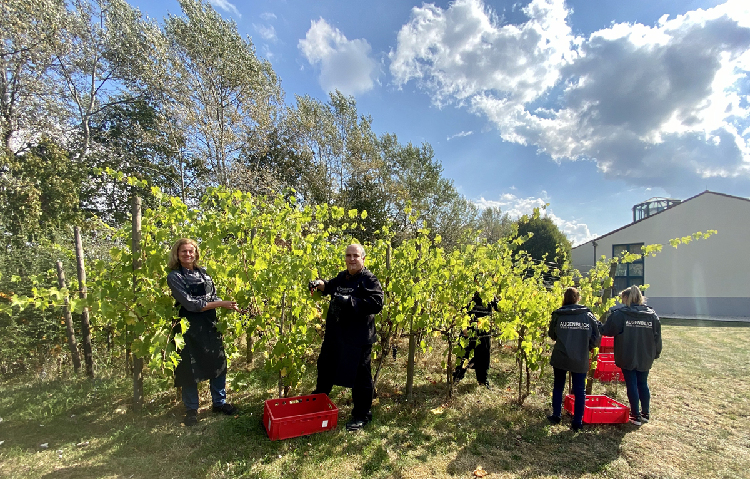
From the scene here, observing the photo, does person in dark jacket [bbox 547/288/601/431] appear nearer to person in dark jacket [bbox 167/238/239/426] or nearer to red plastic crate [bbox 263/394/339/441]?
red plastic crate [bbox 263/394/339/441]

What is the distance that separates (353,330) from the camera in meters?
3.04

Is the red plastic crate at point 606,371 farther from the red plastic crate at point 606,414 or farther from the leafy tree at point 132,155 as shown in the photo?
the leafy tree at point 132,155

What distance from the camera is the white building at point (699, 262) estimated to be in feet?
42.7

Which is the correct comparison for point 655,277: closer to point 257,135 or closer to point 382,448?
point 382,448

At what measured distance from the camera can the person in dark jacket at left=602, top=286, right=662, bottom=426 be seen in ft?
12.0

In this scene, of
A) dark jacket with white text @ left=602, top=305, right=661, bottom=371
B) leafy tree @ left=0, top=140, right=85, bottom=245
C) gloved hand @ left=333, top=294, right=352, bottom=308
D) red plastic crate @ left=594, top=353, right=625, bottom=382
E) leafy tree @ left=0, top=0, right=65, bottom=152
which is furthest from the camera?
leafy tree @ left=0, top=0, right=65, bottom=152

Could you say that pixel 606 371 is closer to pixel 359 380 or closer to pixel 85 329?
pixel 359 380

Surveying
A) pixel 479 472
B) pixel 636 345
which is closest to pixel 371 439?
pixel 479 472

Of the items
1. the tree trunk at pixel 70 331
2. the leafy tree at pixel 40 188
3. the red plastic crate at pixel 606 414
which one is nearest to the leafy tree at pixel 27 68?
the leafy tree at pixel 40 188

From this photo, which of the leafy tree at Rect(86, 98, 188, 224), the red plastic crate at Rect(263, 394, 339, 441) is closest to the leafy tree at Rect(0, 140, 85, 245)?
the leafy tree at Rect(86, 98, 188, 224)

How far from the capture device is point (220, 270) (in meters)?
3.18

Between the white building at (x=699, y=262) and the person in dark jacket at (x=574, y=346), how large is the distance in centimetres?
1405

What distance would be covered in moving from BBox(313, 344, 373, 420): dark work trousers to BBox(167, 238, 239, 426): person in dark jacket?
0.90 meters

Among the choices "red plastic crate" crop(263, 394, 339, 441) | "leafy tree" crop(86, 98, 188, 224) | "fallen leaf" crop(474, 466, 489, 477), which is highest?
"leafy tree" crop(86, 98, 188, 224)
